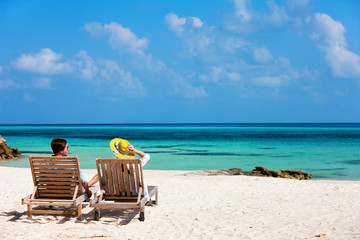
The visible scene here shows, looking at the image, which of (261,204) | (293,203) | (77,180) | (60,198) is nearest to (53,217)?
(60,198)

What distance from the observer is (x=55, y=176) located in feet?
19.3

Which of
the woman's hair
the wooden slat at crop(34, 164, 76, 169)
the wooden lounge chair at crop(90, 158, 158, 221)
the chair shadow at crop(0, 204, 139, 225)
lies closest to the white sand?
the chair shadow at crop(0, 204, 139, 225)

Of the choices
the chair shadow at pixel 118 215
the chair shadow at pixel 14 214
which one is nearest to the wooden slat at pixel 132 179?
the chair shadow at pixel 118 215

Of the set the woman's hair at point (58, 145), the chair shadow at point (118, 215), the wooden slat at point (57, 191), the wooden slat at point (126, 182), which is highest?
the woman's hair at point (58, 145)

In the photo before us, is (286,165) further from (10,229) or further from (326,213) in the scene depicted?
(10,229)

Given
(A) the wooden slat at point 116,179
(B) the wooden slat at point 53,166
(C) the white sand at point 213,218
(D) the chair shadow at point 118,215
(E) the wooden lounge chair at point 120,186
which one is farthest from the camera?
(D) the chair shadow at point 118,215

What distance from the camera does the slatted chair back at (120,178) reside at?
5.89 metres

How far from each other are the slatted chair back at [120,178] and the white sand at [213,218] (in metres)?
0.42

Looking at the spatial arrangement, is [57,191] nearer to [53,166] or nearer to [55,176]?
[55,176]

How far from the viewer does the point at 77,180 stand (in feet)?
19.3

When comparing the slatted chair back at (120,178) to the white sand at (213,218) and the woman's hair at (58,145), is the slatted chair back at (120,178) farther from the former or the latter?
the woman's hair at (58,145)

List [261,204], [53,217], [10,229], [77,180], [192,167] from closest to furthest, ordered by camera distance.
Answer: [10,229]
[77,180]
[53,217]
[261,204]
[192,167]

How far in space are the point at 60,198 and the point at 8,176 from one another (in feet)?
24.1

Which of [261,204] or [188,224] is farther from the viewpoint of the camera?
[261,204]
